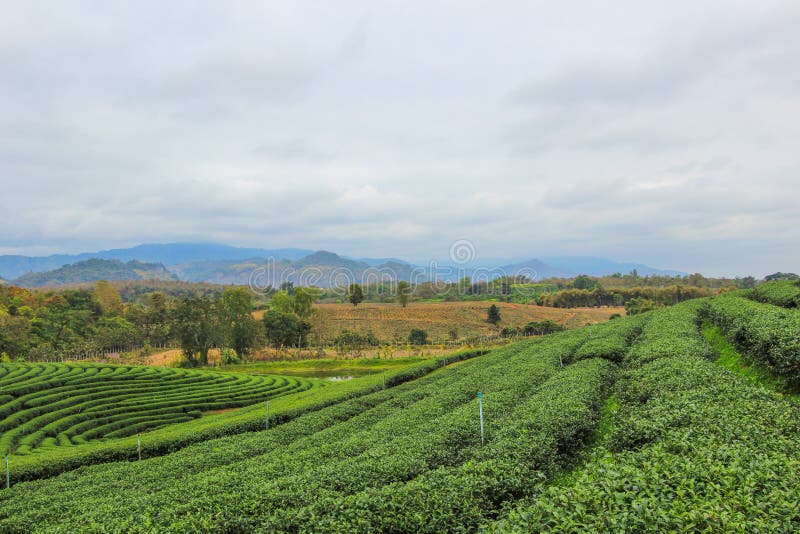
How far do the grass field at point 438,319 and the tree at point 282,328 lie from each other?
1050cm

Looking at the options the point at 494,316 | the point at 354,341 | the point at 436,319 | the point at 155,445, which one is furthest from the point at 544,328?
the point at 155,445

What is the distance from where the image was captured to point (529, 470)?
8422 mm

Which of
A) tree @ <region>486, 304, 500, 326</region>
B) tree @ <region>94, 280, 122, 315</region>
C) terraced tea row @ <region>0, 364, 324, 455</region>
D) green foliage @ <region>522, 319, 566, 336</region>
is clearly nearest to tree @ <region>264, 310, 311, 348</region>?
terraced tea row @ <region>0, 364, 324, 455</region>

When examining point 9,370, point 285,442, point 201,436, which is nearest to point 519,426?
point 285,442

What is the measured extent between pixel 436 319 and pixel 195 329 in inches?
1965

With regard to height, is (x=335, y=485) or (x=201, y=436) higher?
(x=335, y=485)

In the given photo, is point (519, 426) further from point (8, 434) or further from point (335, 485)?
point (8, 434)

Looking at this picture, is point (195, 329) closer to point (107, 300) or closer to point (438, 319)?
point (438, 319)

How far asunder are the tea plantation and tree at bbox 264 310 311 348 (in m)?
55.0

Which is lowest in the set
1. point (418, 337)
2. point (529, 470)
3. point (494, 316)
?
point (418, 337)

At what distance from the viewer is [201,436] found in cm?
2242

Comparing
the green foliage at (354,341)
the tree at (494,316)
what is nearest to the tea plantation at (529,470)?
the green foliage at (354,341)

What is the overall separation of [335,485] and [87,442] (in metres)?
29.0

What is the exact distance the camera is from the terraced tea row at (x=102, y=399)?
29.0 metres
